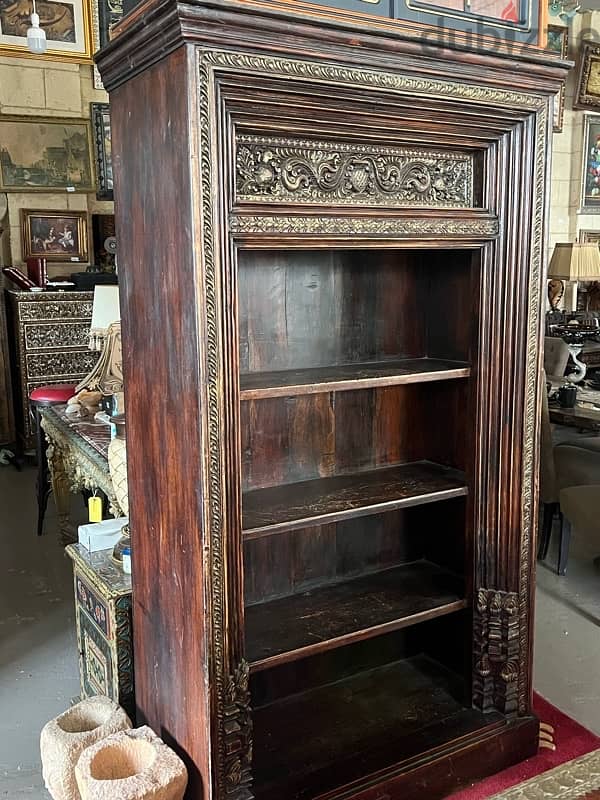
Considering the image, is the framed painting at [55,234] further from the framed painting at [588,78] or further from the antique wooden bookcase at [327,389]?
the framed painting at [588,78]

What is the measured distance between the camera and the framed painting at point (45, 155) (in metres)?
6.12

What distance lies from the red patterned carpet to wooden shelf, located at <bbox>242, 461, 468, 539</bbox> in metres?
0.85

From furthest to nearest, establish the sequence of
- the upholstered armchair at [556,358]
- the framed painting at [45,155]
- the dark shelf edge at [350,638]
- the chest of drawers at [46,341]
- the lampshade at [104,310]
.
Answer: the framed painting at [45,155] → the chest of drawers at [46,341] → the upholstered armchair at [556,358] → the lampshade at [104,310] → the dark shelf edge at [350,638]

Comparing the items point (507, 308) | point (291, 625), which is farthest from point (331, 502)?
point (507, 308)

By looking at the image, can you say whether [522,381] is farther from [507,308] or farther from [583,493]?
[583,493]

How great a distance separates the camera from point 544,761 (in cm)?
238

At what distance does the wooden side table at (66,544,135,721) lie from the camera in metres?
2.26

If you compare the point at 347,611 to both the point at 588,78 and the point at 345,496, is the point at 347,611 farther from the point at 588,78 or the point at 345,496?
the point at 588,78

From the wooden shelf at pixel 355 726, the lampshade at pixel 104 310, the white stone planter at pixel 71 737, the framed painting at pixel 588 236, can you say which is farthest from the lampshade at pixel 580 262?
the white stone planter at pixel 71 737

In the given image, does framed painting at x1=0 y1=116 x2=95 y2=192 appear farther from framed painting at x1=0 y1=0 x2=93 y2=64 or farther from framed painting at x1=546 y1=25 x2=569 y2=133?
framed painting at x1=546 y1=25 x2=569 y2=133

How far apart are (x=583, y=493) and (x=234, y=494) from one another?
2.25m

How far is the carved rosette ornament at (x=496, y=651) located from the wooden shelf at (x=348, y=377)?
0.68 metres

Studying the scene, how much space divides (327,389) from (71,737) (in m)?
1.11

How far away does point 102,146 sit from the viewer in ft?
21.0
